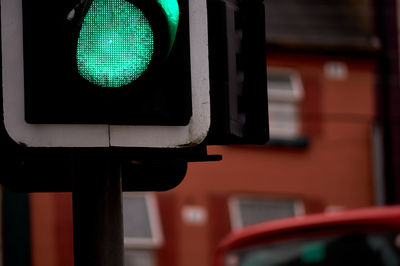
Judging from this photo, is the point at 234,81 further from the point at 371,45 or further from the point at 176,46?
the point at 371,45

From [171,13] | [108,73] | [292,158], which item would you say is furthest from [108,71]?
[292,158]

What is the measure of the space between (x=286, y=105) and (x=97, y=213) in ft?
62.1

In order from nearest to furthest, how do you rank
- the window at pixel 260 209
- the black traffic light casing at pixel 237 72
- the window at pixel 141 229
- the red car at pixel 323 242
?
the black traffic light casing at pixel 237 72
the red car at pixel 323 242
the window at pixel 141 229
the window at pixel 260 209

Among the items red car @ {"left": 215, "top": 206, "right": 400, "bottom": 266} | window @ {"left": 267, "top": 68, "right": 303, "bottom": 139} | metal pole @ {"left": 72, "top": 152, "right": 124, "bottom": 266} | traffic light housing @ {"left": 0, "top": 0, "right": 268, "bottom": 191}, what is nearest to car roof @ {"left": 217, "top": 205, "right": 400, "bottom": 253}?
red car @ {"left": 215, "top": 206, "right": 400, "bottom": 266}

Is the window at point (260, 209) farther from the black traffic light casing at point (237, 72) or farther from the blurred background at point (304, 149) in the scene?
the black traffic light casing at point (237, 72)

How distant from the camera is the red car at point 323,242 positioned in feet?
31.7

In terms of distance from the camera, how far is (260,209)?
71.6ft

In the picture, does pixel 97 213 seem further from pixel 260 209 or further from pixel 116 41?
pixel 260 209

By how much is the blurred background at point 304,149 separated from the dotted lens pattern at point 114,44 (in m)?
17.6

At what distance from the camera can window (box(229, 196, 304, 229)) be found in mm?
21516

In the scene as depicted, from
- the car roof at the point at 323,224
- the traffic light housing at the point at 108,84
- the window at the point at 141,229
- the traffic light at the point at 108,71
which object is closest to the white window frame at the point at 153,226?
the window at the point at 141,229

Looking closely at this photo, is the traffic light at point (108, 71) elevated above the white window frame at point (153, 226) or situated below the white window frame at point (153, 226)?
above

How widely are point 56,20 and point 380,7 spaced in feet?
68.4

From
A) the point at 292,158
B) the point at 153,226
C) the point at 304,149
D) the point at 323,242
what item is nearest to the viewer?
the point at 323,242
